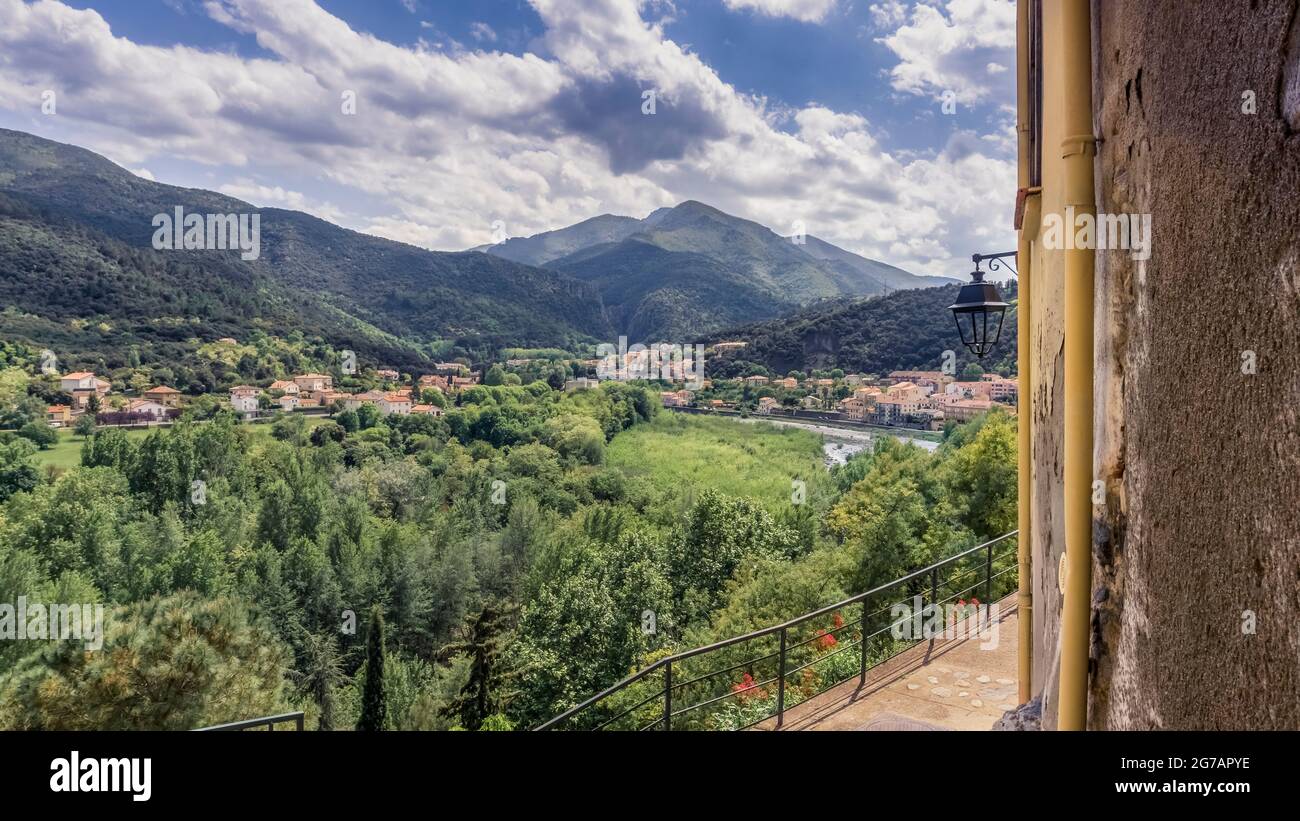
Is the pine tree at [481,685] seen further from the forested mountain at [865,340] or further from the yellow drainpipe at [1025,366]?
the forested mountain at [865,340]

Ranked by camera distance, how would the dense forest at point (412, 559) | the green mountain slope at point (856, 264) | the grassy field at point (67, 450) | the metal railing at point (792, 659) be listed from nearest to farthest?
the metal railing at point (792, 659)
the dense forest at point (412, 559)
the grassy field at point (67, 450)
the green mountain slope at point (856, 264)

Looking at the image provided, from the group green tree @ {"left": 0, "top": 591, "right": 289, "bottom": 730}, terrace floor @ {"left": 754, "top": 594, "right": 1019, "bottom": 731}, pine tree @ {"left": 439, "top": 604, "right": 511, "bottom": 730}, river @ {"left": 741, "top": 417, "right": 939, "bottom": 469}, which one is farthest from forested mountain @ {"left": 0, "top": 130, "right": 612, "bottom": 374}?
terrace floor @ {"left": 754, "top": 594, "right": 1019, "bottom": 731}

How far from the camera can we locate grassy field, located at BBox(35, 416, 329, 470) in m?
40.2

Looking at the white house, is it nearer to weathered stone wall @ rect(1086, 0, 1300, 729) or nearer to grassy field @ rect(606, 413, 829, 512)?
grassy field @ rect(606, 413, 829, 512)

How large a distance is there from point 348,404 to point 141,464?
2133cm

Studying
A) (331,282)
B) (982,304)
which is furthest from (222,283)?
(982,304)

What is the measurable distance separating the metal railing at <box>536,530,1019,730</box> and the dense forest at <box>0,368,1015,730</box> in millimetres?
672

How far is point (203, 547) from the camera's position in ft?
93.8

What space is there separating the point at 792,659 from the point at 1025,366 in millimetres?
11124

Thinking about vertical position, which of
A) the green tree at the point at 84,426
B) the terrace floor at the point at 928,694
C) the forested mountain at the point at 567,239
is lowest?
the terrace floor at the point at 928,694

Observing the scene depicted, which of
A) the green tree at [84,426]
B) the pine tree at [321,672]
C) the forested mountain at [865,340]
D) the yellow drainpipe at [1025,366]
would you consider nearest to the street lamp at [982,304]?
the yellow drainpipe at [1025,366]

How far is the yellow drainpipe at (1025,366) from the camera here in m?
2.89

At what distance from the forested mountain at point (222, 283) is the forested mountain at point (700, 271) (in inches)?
385
